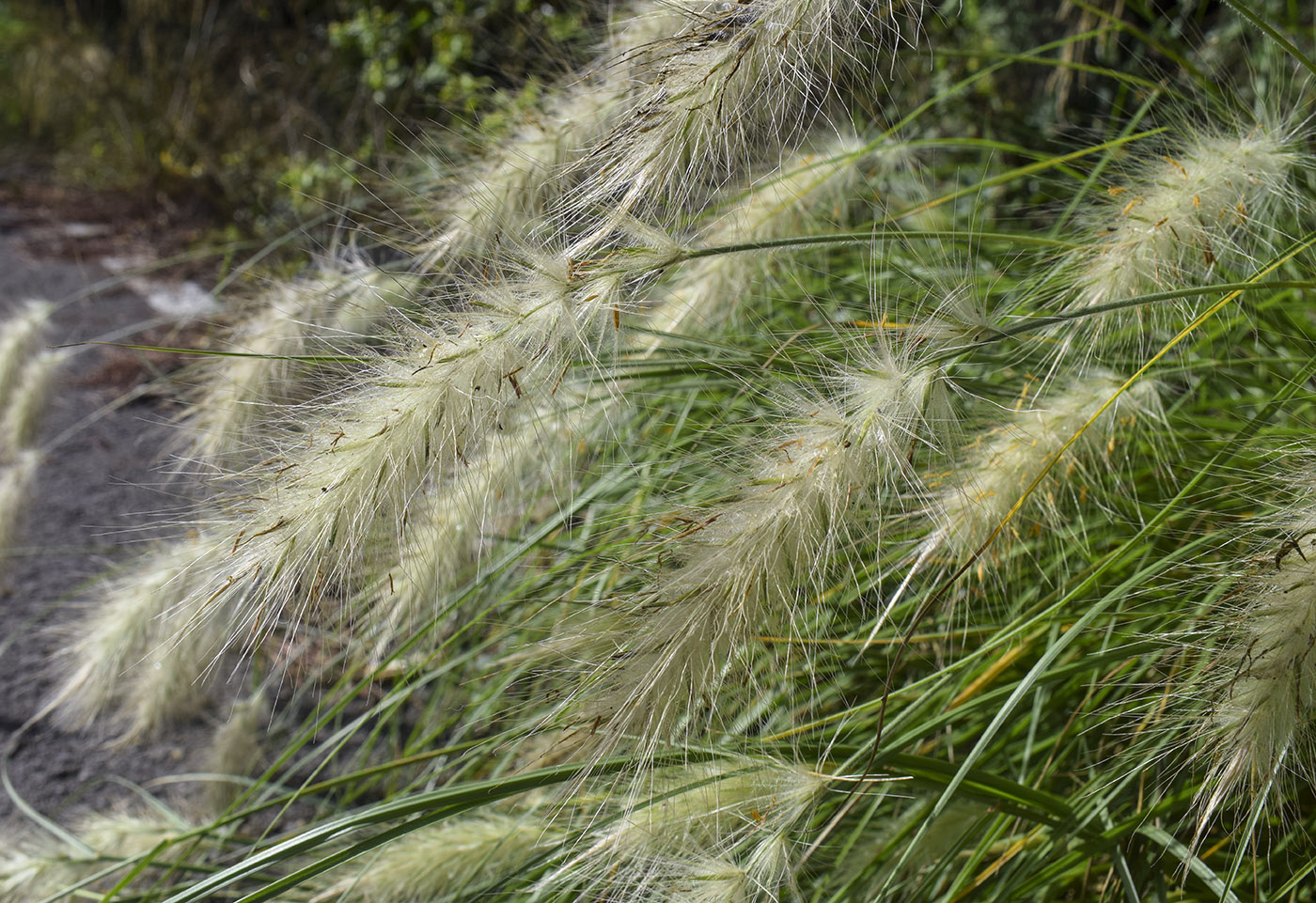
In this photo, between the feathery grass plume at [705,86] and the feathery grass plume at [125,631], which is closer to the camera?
the feathery grass plume at [705,86]

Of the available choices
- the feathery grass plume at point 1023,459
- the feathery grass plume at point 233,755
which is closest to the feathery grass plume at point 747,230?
the feathery grass plume at point 1023,459

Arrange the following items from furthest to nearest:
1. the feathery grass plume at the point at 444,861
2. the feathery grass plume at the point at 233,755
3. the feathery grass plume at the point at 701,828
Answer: the feathery grass plume at the point at 233,755, the feathery grass plume at the point at 444,861, the feathery grass plume at the point at 701,828

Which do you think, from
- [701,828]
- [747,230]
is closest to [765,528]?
[701,828]

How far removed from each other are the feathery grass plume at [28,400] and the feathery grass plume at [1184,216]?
2.11 m

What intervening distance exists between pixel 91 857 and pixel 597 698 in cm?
106

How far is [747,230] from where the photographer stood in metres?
1.49

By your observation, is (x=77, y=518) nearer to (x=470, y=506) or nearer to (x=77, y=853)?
(x=77, y=853)

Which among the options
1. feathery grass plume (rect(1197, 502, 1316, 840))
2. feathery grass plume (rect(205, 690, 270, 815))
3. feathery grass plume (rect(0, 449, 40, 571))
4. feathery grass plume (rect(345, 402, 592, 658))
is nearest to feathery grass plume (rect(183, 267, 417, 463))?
feathery grass plume (rect(345, 402, 592, 658))

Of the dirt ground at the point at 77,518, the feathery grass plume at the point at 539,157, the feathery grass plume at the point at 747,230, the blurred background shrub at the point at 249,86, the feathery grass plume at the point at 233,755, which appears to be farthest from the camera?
the blurred background shrub at the point at 249,86

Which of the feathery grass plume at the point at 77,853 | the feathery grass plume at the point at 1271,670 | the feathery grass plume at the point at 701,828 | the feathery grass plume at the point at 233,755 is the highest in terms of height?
the feathery grass plume at the point at 1271,670

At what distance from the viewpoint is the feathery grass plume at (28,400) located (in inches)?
79.5

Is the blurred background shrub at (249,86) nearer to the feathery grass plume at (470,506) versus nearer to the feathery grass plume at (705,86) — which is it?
the feathery grass plume at (470,506)

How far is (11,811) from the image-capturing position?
1.84 metres

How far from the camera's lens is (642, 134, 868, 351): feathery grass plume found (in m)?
1.41
